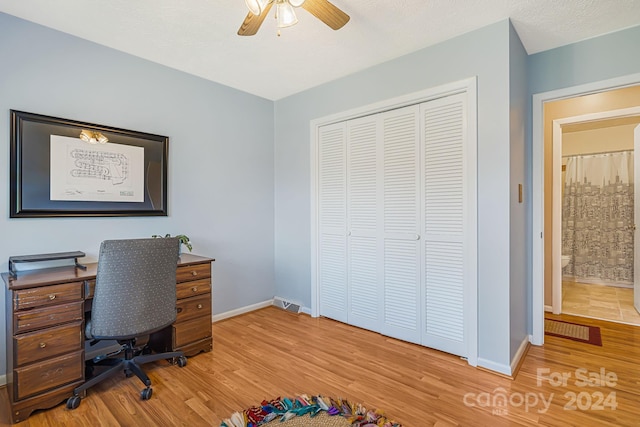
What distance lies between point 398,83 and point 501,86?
2.80 ft

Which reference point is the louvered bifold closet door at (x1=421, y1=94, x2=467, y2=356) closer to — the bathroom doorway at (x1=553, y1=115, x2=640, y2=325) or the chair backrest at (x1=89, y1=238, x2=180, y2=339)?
the chair backrest at (x1=89, y1=238, x2=180, y2=339)

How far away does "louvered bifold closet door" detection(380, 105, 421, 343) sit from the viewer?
268 centimetres

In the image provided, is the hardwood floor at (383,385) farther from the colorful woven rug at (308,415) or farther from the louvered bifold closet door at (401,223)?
the louvered bifold closet door at (401,223)

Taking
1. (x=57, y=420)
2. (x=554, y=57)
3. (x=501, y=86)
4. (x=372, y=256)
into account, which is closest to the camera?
(x=57, y=420)

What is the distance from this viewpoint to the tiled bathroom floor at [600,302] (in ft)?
11.1

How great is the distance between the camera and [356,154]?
10.2 feet

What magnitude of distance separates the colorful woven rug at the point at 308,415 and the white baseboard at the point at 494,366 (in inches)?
39.0

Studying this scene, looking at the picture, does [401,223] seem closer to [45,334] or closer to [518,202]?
[518,202]

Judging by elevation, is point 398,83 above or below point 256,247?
above

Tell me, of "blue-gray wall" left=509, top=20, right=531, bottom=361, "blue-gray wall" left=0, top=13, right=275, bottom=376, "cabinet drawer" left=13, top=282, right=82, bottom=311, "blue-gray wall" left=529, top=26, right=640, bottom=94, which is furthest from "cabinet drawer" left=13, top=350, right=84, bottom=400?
"blue-gray wall" left=529, top=26, right=640, bottom=94

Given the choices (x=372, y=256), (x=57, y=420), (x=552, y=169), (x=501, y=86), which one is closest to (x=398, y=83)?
(x=501, y=86)

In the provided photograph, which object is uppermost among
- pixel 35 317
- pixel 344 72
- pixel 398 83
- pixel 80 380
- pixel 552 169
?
pixel 344 72

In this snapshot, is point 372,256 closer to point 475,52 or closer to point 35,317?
point 475,52

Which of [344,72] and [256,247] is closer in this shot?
[344,72]
